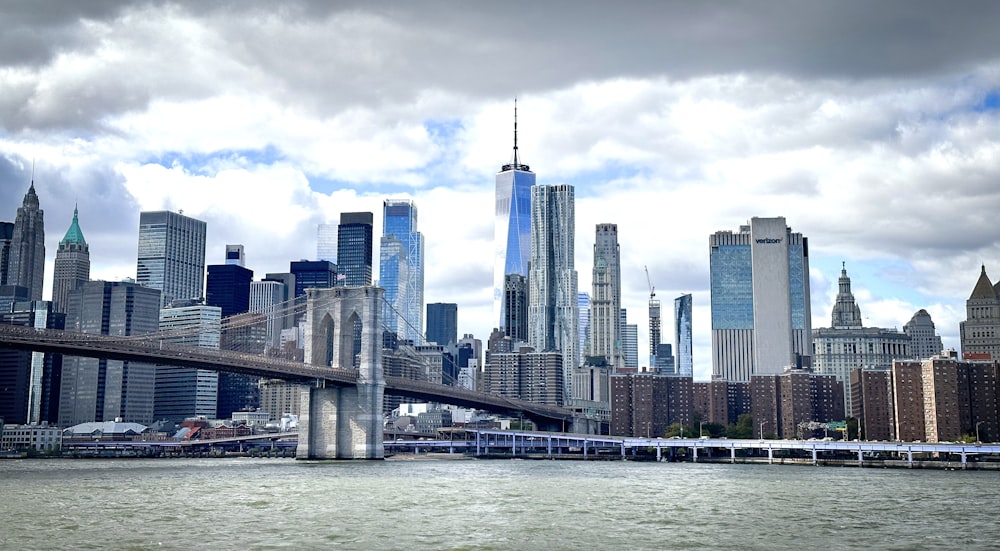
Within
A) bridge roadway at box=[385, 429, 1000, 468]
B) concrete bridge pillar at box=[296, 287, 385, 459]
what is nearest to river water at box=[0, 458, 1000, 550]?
concrete bridge pillar at box=[296, 287, 385, 459]

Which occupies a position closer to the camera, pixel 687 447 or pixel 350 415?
pixel 350 415

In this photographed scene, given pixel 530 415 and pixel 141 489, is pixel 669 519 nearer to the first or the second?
pixel 141 489

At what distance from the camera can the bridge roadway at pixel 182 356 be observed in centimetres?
7675

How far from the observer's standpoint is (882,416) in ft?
519

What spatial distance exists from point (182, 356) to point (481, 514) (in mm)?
44069

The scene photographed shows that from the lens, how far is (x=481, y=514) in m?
49.5

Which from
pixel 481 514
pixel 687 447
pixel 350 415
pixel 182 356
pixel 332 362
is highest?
pixel 332 362

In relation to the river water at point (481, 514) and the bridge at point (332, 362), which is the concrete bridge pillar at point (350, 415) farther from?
the river water at point (481, 514)

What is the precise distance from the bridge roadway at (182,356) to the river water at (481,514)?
9.34m

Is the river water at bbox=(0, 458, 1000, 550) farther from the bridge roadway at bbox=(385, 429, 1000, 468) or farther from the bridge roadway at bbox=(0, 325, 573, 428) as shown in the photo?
the bridge roadway at bbox=(385, 429, 1000, 468)

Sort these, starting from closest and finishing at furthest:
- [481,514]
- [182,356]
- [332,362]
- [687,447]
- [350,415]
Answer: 1. [481,514]
2. [182,356]
3. [350,415]
4. [332,362]
5. [687,447]

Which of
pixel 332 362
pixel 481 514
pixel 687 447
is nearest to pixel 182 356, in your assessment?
pixel 332 362

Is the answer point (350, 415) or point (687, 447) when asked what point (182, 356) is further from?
point (687, 447)

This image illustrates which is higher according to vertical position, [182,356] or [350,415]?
[182,356]
